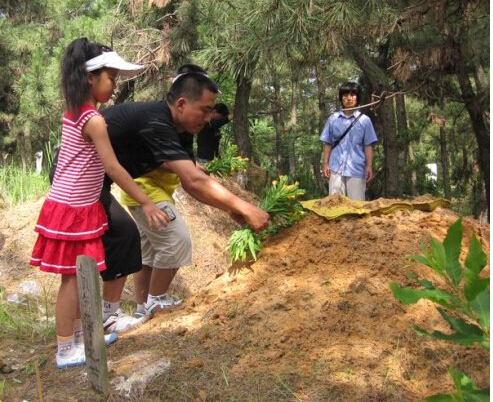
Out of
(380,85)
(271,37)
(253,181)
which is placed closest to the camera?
(271,37)

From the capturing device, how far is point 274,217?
3.53 meters

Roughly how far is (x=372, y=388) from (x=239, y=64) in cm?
368

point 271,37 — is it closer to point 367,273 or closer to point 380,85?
point 367,273

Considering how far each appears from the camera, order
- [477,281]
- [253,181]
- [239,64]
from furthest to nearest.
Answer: [253,181]
[239,64]
[477,281]

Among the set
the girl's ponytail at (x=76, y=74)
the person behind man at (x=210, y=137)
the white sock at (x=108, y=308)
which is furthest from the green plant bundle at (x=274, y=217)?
the person behind man at (x=210, y=137)

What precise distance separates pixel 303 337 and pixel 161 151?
1.25 m

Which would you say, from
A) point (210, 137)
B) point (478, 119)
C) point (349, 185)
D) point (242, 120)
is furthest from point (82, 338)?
point (478, 119)

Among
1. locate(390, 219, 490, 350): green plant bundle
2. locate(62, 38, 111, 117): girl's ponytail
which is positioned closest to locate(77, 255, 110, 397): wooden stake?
locate(62, 38, 111, 117): girl's ponytail

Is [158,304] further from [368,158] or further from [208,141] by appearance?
[368,158]

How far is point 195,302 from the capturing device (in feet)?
11.2

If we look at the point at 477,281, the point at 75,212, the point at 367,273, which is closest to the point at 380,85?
the point at 367,273

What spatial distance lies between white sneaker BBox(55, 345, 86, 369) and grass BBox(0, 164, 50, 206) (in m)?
5.07

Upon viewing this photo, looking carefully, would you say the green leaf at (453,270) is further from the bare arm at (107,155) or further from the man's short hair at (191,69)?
the man's short hair at (191,69)

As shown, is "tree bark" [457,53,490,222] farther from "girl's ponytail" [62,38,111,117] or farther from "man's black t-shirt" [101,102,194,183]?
"girl's ponytail" [62,38,111,117]
